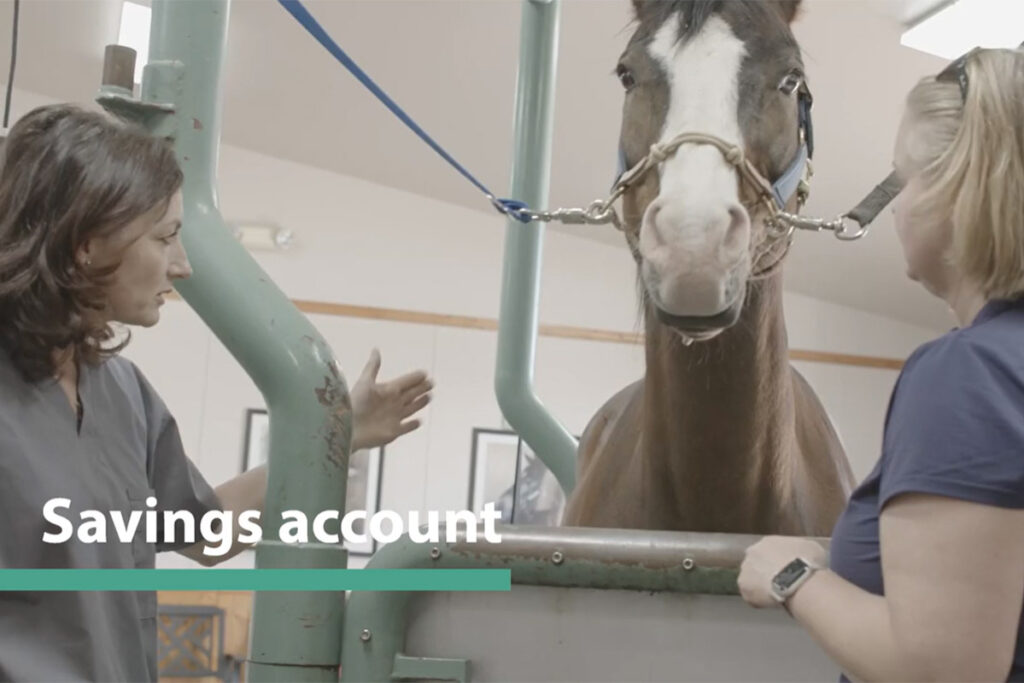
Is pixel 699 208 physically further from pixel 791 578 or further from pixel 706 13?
pixel 791 578

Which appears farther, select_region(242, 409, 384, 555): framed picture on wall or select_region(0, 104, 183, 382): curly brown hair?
select_region(242, 409, 384, 555): framed picture on wall

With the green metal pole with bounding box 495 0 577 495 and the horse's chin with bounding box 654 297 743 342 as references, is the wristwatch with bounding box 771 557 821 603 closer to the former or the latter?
the horse's chin with bounding box 654 297 743 342

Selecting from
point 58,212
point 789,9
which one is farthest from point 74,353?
point 789,9

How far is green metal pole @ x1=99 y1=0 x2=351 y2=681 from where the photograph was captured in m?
0.90

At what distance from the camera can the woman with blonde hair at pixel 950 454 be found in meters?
0.56

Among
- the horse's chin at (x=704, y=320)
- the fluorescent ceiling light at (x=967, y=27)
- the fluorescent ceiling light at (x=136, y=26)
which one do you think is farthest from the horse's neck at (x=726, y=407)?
the fluorescent ceiling light at (x=136, y=26)

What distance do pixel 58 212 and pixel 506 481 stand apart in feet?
19.3

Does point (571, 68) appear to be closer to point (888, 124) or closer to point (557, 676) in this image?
point (888, 124)

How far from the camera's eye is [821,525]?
1440mm

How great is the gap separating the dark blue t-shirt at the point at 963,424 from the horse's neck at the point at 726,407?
27.1 inches

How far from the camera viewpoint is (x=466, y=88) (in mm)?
5246

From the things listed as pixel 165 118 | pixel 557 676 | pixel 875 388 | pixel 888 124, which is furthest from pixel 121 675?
pixel 875 388

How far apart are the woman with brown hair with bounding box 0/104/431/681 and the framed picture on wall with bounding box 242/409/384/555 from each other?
5447 millimetres

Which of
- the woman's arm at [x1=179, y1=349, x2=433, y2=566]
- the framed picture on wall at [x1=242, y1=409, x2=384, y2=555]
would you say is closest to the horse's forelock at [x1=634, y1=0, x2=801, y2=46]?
the woman's arm at [x1=179, y1=349, x2=433, y2=566]
